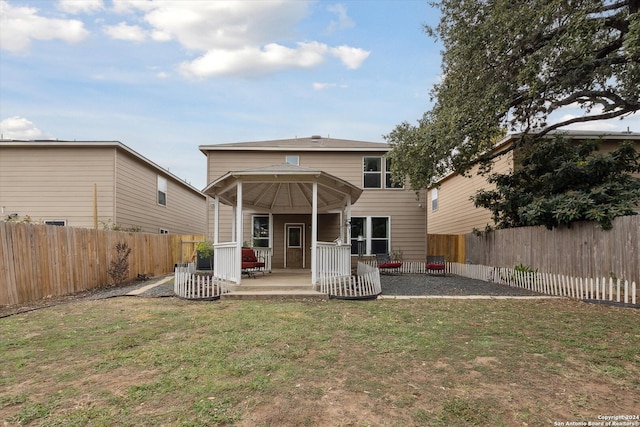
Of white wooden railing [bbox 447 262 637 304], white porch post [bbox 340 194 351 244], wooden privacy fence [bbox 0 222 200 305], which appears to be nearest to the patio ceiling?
white porch post [bbox 340 194 351 244]

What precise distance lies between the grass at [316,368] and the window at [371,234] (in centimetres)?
908

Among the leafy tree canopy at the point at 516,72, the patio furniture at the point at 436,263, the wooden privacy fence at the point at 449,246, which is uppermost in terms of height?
the leafy tree canopy at the point at 516,72

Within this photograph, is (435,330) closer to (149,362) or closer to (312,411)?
(312,411)

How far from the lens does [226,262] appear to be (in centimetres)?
955

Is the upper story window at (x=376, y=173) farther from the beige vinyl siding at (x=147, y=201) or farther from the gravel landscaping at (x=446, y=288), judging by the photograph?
the beige vinyl siding at (x=147, y=201)

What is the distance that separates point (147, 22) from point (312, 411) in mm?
13026

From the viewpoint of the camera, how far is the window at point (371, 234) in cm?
1600

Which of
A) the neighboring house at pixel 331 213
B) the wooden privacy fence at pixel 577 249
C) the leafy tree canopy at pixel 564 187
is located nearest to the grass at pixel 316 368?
the wooden privacy fence at pixel 577 249

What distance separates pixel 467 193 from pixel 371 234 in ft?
20.9

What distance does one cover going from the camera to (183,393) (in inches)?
132

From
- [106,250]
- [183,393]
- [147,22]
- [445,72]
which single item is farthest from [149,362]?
[147,22]

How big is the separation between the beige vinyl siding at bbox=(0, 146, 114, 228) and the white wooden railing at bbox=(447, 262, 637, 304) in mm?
14487

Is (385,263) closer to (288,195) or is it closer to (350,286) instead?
(288,195)

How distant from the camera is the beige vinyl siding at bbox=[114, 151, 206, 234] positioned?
50.5 feet
